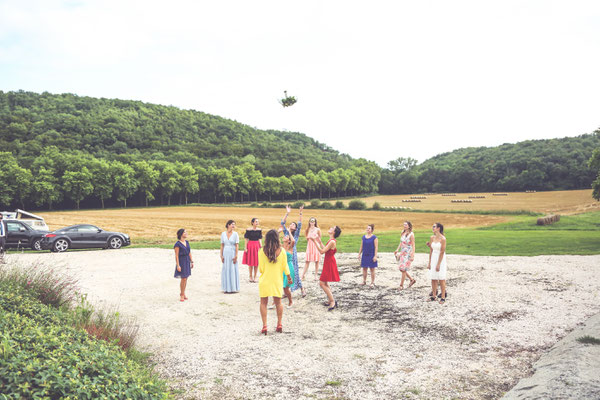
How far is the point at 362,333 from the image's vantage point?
873 centimetres

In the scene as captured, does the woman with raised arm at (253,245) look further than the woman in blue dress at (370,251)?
Yes

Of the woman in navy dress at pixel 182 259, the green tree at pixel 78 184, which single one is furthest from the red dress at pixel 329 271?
the green tree at pixel 78 184

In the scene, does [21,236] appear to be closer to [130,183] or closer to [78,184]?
[78,184]

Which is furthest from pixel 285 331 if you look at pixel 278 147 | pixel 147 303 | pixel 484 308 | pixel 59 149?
pixel 278 147

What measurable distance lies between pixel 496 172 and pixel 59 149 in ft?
395

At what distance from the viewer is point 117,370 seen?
434cm

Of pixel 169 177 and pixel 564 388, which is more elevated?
pixel 169 177

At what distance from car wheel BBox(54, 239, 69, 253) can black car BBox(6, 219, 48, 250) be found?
1116 millimetres

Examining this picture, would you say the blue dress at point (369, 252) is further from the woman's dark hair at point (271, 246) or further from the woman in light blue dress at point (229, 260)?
the woman's dark hair at point (271, 246)

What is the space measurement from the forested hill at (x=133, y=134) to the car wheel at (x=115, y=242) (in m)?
80.7

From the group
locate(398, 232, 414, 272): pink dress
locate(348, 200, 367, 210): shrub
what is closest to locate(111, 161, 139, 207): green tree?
locate(348, 200, 367, 210): shrub

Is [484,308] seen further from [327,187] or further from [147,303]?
[327,187]

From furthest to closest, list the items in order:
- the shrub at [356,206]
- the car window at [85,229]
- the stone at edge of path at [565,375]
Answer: the shrub at [356,206]
the car window at [85,229]
the stone at edge of path at [565,375]

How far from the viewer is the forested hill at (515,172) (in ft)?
340
